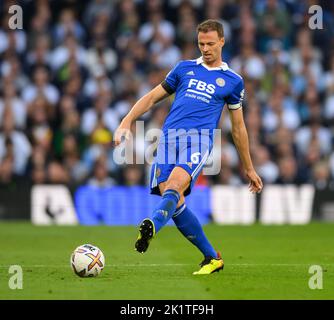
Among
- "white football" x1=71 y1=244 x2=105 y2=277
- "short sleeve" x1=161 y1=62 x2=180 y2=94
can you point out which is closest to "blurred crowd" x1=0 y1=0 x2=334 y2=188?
"short sleeve" x1=161 y1=62 x2=180 y2=94

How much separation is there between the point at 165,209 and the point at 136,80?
31.4 feet

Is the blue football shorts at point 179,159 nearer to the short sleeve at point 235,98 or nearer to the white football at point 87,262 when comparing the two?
the short sleeve at point 235,98

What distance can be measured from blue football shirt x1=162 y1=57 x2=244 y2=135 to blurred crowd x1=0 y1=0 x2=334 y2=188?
22.7 ft

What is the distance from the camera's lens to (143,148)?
644 inches

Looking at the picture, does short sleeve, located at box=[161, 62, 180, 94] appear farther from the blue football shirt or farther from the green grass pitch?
the green grass pitch

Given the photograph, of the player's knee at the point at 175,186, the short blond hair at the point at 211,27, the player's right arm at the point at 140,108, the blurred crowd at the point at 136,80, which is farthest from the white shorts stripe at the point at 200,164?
the blurred crowd at the point at 136,80

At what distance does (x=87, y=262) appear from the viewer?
27.7 ft

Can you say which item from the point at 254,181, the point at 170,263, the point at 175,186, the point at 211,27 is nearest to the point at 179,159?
the point at 175,186

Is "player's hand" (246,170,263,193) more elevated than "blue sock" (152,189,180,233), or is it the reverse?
"player's hand" (246,170,263,193)

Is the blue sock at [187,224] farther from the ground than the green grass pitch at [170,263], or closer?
farther from the ground

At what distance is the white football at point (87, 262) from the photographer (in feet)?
27.6

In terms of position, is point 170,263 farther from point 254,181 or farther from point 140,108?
point 140,108

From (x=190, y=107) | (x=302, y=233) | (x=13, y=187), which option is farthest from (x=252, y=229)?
(x=190, y=107)

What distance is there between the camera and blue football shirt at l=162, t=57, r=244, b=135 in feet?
28.4
